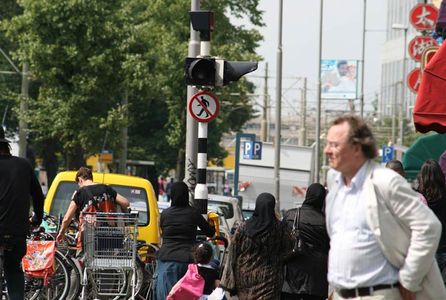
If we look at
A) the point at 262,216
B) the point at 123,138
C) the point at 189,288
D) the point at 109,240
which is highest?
the point at 262,216

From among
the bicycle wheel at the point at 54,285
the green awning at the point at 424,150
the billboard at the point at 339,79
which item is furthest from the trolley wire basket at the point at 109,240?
the billboard at the point at 339,79

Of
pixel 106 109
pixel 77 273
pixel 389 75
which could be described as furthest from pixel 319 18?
pixel 389 75

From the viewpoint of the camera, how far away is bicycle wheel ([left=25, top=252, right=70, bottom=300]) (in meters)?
12.7

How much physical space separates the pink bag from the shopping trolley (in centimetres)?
223

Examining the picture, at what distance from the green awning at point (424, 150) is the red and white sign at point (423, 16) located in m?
9.56

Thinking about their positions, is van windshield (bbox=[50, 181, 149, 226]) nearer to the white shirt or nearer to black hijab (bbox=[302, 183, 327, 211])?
black hijab (bbox=[302, 183, 327, 211])

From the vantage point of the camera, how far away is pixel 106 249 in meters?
13.1

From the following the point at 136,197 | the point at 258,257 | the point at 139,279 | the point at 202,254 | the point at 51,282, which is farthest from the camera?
the point at 136,197

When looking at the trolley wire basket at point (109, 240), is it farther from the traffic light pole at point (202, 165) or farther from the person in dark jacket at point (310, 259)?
the person in dark jacket at point (310, 259)

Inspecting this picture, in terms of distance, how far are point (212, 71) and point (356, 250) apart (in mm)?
9008

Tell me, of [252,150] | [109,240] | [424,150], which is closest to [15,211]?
[109,240]

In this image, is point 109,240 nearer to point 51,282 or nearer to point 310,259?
point 51,282

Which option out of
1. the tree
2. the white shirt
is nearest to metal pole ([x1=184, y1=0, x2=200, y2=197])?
the white shirt

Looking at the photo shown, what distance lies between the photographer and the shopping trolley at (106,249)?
13.0 m
